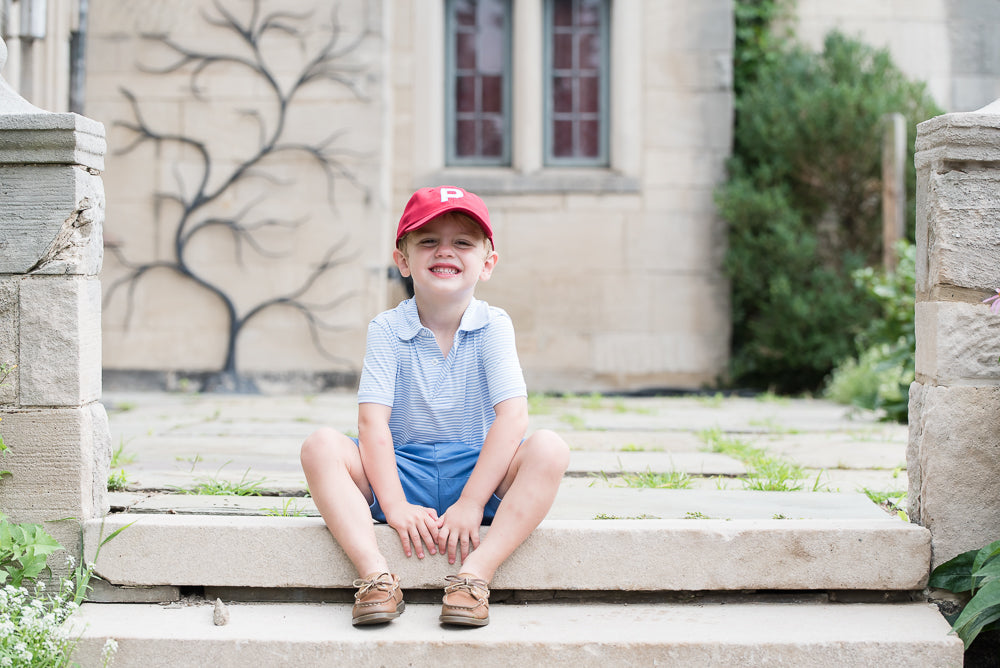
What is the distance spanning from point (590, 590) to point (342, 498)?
68 centimetres

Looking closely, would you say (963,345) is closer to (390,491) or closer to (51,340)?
(390,491)

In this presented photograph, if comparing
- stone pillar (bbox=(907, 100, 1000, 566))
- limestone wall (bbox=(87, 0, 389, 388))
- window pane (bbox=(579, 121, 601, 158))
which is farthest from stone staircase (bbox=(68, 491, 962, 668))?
window pane (bbox=(579, 121, 601, 158))

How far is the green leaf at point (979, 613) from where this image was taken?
209 cm

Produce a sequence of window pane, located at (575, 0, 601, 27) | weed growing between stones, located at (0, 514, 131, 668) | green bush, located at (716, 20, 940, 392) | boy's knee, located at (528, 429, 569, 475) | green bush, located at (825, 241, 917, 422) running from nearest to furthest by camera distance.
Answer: weed growing between stones, located at (0, 514, 131, 668) < boy's knee, located at (528, 429, 569, 475) < green bush, located at (825, 241, 917, 422) < green bush, located at (716, 20, 940, 392) < window pane, located at (575, 0, 601, 27)

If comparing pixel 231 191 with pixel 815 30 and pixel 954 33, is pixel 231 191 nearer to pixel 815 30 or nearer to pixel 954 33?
pixel 815 30

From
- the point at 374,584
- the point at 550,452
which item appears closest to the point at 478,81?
the point at 550,452

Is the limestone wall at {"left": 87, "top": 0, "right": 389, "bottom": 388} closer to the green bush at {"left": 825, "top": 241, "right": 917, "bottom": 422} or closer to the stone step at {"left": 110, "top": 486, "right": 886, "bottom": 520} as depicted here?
the green bush at {"left": 825, "top": 241, "right": 917, "bottom": 422}

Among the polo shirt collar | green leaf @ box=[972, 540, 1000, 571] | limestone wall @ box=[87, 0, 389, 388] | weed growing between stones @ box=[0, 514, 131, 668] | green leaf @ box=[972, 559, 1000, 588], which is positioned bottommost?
weed growing between stones @ box=[0, 514, 131, 668]

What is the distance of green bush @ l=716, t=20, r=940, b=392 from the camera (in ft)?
21.7

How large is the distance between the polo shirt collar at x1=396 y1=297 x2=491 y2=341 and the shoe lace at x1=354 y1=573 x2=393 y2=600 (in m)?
0.62

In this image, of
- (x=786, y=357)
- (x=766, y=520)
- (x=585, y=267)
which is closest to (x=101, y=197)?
(x=766, y=520)

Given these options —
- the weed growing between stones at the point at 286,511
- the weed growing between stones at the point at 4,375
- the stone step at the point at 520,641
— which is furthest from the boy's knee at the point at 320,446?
the weed growing between stones at the point at 4,375

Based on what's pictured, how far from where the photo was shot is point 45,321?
7.63ft

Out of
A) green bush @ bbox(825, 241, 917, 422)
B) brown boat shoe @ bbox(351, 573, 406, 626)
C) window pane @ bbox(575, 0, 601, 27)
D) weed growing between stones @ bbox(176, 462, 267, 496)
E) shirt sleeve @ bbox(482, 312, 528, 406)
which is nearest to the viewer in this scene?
brown boat shoe @ bbox(351, 573, 406, 626)
